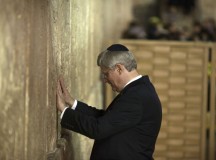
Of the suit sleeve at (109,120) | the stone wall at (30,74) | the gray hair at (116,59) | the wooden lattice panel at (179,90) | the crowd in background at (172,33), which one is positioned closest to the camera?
the stone wall at (30,74)

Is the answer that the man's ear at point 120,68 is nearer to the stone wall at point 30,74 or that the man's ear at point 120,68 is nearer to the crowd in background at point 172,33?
the stone wall at point 30,74

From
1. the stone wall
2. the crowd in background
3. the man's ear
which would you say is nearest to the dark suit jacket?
the man's ear

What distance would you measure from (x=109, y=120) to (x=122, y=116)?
0.09m

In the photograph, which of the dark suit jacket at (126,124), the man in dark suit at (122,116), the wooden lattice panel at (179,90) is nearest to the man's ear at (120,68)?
the man in dark suit at (122,116)

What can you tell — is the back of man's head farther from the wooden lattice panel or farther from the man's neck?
the wooden lattice panel

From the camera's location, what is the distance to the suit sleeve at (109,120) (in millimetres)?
3197

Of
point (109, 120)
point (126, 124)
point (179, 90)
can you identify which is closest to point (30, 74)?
point (109, 120)

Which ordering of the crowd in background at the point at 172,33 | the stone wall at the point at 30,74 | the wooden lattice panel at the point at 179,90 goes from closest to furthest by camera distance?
the stone wall at the point at 30,74 < the wooden lattice panel at the point at 179,90 < the crowd in background at the point at 172,33

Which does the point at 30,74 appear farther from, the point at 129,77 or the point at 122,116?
the point at 129,77

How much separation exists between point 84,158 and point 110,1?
24.2 feet

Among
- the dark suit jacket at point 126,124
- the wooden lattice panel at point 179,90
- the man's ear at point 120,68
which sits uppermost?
the man's ear at point 120,68

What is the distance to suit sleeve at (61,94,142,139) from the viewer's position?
3197mm

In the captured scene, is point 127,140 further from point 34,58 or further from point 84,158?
point 84,158

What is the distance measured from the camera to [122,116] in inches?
128
